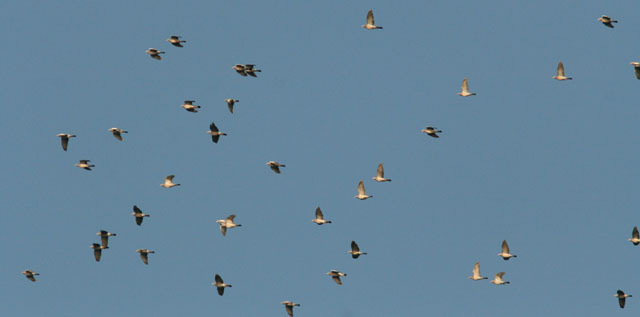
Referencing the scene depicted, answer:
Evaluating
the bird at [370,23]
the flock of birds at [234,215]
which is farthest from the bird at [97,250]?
the bird at [370,23]

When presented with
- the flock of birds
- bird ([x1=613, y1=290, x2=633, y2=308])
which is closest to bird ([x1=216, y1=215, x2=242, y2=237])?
the flock of birds

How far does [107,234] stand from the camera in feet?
364

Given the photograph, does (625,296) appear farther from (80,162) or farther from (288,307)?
(80,162)

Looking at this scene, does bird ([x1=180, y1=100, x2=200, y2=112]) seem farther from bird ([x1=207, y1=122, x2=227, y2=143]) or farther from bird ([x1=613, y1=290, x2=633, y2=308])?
bird ([x1=613, y1=290, x2=633, y2=308])

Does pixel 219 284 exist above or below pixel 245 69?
below

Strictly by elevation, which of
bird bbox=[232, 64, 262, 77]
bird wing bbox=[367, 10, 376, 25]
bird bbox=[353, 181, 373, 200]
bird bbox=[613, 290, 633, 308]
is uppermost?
bird wing bbox=[367, 10, 376, 25]

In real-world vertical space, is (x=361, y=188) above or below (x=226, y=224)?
above

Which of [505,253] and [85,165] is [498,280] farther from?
[85,165]

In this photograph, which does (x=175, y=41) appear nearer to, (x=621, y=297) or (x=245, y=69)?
(x=245, y=69)

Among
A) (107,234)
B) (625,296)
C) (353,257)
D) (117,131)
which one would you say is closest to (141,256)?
(107,234)

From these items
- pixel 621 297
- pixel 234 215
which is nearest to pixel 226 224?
pixel 234 215

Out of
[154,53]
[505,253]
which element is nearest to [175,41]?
[154,53]

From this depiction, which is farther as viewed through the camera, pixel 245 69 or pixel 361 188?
pixel 361 188

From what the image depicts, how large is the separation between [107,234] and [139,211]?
4926mm
